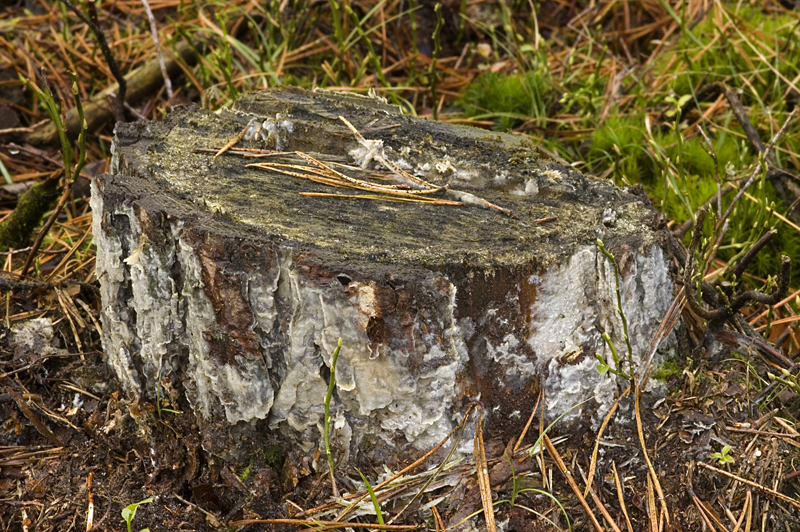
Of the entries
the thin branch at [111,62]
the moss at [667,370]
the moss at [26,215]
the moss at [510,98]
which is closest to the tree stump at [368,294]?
the moss at [667,370]

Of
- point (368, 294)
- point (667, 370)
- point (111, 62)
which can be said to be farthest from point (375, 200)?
point (111, 62)

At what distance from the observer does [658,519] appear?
189 centimetres

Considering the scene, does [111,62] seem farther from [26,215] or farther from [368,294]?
[368,294]

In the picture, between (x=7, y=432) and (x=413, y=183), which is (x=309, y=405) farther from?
(x=7, y=432)

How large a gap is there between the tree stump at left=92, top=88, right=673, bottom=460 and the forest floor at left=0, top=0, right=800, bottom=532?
6.3 inches

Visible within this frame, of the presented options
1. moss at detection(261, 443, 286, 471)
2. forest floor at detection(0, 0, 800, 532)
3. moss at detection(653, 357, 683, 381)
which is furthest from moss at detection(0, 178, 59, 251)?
moss at detection(653, 357, 683, 381)

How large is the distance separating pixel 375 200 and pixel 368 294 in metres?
0.44

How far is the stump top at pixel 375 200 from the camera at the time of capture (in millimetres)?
1818

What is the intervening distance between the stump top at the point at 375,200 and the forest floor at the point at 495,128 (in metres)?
0.40

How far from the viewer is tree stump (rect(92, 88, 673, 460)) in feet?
5.74

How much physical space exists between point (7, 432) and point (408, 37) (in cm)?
307

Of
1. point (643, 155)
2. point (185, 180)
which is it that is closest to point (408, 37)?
point (643, 155)

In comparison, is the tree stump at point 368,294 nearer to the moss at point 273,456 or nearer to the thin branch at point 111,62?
the moss at point 273,456

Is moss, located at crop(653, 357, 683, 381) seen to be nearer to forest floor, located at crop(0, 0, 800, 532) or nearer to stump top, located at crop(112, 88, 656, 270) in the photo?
forest floor, located at crop(0, 0, 800, 532)
